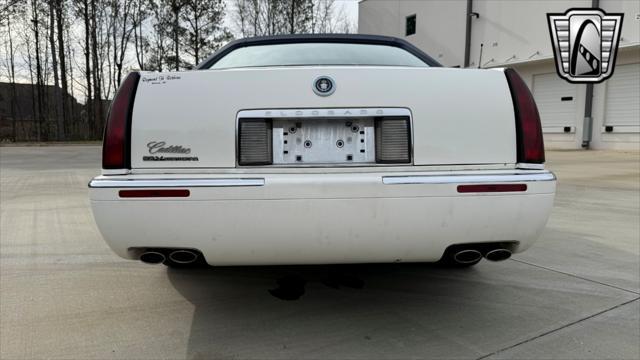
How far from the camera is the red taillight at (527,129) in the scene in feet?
6.84

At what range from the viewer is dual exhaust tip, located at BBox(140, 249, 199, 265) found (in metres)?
2.03

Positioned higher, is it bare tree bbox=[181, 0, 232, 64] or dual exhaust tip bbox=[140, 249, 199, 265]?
bare tree bbox=[181, 0, 232, 64]

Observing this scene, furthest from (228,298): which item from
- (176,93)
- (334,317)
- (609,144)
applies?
(609,144)

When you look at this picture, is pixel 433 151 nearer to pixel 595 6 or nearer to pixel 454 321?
pixel 454 321

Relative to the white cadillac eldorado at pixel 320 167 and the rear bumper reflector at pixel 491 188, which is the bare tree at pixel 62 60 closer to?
the white cadillac eldorado at pixel 320 167

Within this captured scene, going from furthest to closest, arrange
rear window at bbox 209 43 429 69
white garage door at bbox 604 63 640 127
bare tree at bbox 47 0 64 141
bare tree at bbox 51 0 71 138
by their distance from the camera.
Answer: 1. bare tree at bbox 51 0 71 138
2. bare tree at bbox 47 0 64 141
3. white garage door at bbox 604 63 640 127
4. rear window at bbox 209 43 429 69

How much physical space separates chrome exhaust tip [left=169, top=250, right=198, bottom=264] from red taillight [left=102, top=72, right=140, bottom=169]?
425 mm

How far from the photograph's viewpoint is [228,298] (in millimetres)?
2656

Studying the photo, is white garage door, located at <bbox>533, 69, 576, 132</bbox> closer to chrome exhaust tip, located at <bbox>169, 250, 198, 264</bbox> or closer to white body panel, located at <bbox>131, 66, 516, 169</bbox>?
white body panel, located at <bbox>131, 66, 516, 169</bbox>

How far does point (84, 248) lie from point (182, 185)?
220 centimetres

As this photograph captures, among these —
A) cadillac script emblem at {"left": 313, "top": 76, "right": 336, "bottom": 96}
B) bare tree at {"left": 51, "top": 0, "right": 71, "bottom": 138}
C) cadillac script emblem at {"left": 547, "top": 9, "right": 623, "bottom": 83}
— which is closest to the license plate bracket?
cadillac script emblem at {"left": 313, "top": 76, "right": 336, "bottom": 96}

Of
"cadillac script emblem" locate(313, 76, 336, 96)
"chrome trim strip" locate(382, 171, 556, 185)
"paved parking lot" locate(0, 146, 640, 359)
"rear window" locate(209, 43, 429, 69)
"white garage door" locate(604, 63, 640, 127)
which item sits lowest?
"paved parking lot" locate(0, 146, 640, 359)

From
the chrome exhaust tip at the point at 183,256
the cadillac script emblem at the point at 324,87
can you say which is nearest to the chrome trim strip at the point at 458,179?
the cadillac script emblem at the point at 324,87

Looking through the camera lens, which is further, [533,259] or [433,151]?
[533,259]
